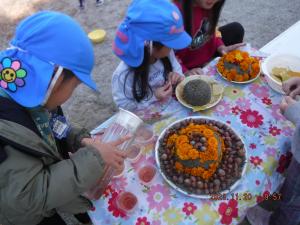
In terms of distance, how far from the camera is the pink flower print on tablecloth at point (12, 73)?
0.95 metres

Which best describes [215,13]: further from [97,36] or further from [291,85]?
[97,36]

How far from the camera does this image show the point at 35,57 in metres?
0.95

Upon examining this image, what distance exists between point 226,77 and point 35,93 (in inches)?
42.8

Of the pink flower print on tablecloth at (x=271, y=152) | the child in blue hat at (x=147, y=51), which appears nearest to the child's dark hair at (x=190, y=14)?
the child in blue hat at (x=147, y=51)

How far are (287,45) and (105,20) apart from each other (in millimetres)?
2193

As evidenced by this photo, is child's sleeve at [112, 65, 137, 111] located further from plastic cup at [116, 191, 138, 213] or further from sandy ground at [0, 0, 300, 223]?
sandy ground at [0, 0, 300, 223]

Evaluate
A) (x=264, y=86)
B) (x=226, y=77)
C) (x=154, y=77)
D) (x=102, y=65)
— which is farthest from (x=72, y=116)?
(x=264, y=86)

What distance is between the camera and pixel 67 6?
3688 mm

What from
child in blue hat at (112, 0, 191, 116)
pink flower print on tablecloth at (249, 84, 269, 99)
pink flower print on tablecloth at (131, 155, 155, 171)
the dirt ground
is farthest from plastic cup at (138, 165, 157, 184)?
the dirt ground

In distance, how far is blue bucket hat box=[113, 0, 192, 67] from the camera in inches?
53.8

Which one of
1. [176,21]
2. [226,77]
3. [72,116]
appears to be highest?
[176,21]

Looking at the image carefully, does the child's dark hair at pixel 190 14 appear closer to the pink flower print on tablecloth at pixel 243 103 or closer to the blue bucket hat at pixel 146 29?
the blue bucket hat at pixel 146 29

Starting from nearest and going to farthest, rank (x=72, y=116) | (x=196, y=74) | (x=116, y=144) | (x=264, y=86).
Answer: (x=116, y=144) < (x=264, y=86) < (x=196, y=74) < (x=72, y=116)

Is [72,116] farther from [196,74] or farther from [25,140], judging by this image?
[25,140]
